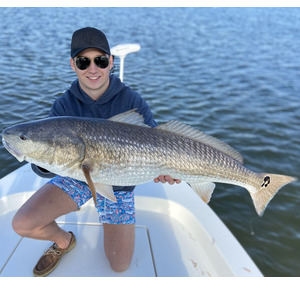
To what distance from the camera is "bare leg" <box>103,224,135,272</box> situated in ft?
10.5

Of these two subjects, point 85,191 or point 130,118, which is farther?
point 85,191

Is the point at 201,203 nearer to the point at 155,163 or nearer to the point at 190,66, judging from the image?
the point at 155,163

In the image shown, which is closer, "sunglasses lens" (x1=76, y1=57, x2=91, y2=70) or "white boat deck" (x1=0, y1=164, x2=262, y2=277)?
"sunglasses lens" (x1=76, y1=57, x2=91, y2=70)

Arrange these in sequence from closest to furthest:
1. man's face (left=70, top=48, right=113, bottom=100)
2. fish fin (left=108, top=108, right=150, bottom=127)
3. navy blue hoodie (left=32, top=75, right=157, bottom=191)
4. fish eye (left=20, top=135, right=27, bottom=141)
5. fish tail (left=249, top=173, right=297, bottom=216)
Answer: fish eye (left=20, top=135, right=27, bottom=141) → fish fin (left=108, top=108, right=150, bottom=127) → fish tail (left=249, top=173, right=297, bottom=216) → man's face (left=70, top=48, right=113, bottom=100) → navy blue hoodie (left=32, top=75, right=157, bottom=191)

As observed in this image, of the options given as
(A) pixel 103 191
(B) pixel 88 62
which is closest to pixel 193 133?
(A) pixel 103 191

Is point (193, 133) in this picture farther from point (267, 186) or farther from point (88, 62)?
point (88, 62)

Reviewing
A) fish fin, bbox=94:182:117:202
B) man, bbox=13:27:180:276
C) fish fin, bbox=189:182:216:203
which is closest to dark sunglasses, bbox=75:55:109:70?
man, bbox=13:27:180:276

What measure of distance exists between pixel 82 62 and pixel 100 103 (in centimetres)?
49

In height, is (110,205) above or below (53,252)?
above

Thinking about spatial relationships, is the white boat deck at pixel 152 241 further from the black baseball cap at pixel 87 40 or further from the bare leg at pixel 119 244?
the black baseball cap at pixel 87 40

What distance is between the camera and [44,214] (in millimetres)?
3092

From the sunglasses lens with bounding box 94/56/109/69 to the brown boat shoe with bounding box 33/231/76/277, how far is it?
2128 millimetres

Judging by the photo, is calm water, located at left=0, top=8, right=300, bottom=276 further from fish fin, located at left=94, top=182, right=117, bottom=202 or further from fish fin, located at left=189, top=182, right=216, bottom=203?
fish fin, located at left=94, top=182, right=117, bottom=202

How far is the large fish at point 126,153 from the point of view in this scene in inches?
105
